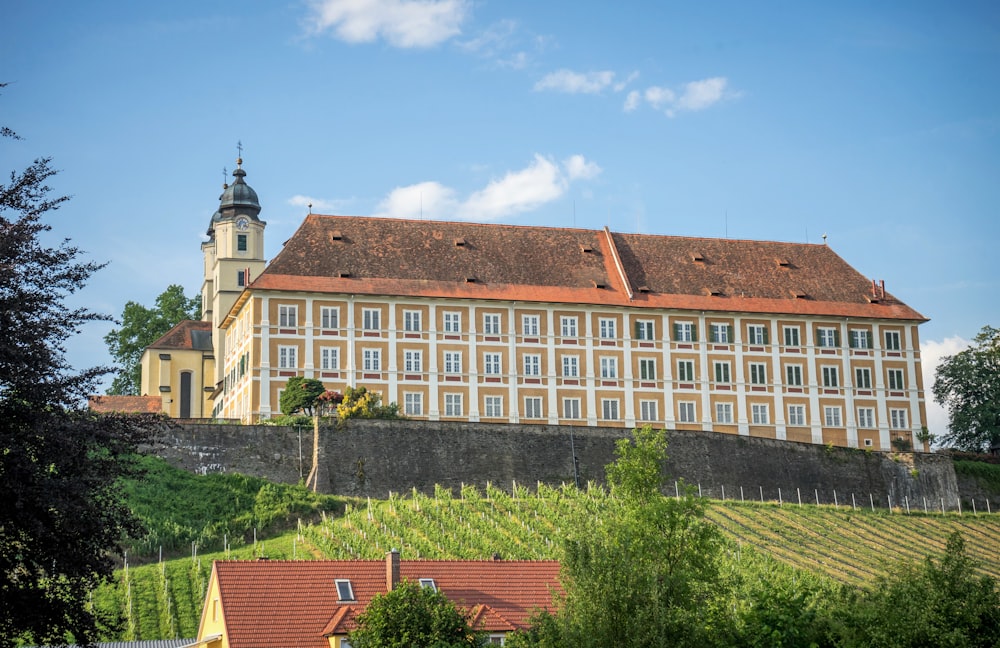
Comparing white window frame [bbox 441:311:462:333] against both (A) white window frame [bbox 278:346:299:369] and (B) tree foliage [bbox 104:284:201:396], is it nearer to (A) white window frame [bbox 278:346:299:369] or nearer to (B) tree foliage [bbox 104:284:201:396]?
(A) white window frame [bbox 278:346:299:369]

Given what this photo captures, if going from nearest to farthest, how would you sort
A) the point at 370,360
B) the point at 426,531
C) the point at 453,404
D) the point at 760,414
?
the point at 426,531
the point at 370,360
the point at 453,404
the point at 760,414

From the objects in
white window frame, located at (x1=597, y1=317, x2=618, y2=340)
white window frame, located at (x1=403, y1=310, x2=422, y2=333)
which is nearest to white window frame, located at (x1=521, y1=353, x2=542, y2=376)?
white window frame, located at (x1=597, y1=317, x2=618, y2=340)

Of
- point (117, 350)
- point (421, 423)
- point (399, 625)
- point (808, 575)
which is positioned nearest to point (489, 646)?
point (399, 625)

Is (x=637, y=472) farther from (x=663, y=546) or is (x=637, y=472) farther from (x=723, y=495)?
(x=723, y=495)

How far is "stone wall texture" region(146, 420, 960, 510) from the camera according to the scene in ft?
204

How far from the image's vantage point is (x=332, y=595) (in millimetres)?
38562

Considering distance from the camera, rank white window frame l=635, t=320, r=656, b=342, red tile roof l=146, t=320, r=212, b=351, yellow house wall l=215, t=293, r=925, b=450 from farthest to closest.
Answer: red tile roof l=146, t=320, r=212, b=351
white window frame l=635, t=320, r=656, b=342
yellow house wall l=215, t=293, r=925, b=450

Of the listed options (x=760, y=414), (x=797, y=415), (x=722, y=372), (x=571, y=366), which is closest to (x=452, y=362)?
(x=571, y=366)

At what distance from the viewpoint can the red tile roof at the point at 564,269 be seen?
70750 mm

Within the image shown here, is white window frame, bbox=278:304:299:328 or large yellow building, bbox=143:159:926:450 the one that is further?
large yellow building, bbox=143:159:926:450

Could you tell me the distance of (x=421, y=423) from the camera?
6406cm

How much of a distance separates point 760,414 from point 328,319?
22.0 metres

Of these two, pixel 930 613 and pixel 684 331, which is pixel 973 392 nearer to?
pixel 684 331

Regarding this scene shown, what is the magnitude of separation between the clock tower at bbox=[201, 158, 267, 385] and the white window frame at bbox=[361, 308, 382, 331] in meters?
18.1
